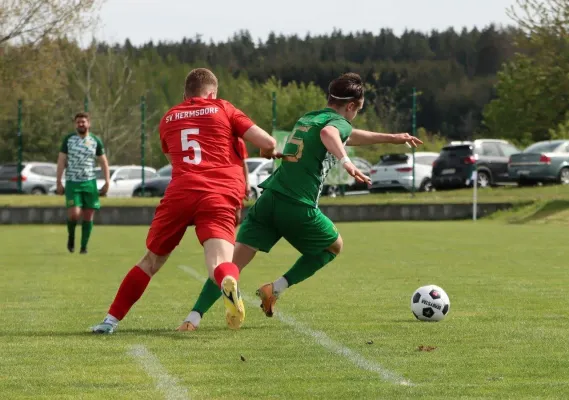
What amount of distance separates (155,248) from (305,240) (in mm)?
1182

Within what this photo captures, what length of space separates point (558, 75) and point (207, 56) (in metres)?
114

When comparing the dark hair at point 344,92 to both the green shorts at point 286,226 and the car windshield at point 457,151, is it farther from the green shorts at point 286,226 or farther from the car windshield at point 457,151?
the car windshield at point 457,151

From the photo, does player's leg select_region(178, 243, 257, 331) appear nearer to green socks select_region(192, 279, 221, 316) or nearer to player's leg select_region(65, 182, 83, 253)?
green socks select_region(192, 279, 221, 316)

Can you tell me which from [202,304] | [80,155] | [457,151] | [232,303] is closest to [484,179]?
[457,151]

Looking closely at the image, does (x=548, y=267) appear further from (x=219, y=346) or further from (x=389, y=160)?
(x=389, y=160)

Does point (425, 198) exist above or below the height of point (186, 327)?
below

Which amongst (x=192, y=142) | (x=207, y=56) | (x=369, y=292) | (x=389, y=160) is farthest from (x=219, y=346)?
(x=207, y=56)

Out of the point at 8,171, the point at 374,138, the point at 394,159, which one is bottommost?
the point at 8,171

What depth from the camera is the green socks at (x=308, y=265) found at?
9391 millimetres

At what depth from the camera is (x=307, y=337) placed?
8445 mm

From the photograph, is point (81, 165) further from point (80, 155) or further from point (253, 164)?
point (253, 164)

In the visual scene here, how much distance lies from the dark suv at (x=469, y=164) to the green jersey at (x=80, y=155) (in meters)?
23.3

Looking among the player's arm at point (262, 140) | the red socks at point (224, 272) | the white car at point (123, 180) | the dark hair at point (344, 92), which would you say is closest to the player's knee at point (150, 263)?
the red socks at point (224, 272)

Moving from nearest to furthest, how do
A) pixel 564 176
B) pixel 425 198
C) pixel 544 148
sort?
pixel 425 198 → pixel 564 176 → pixel 544 148
